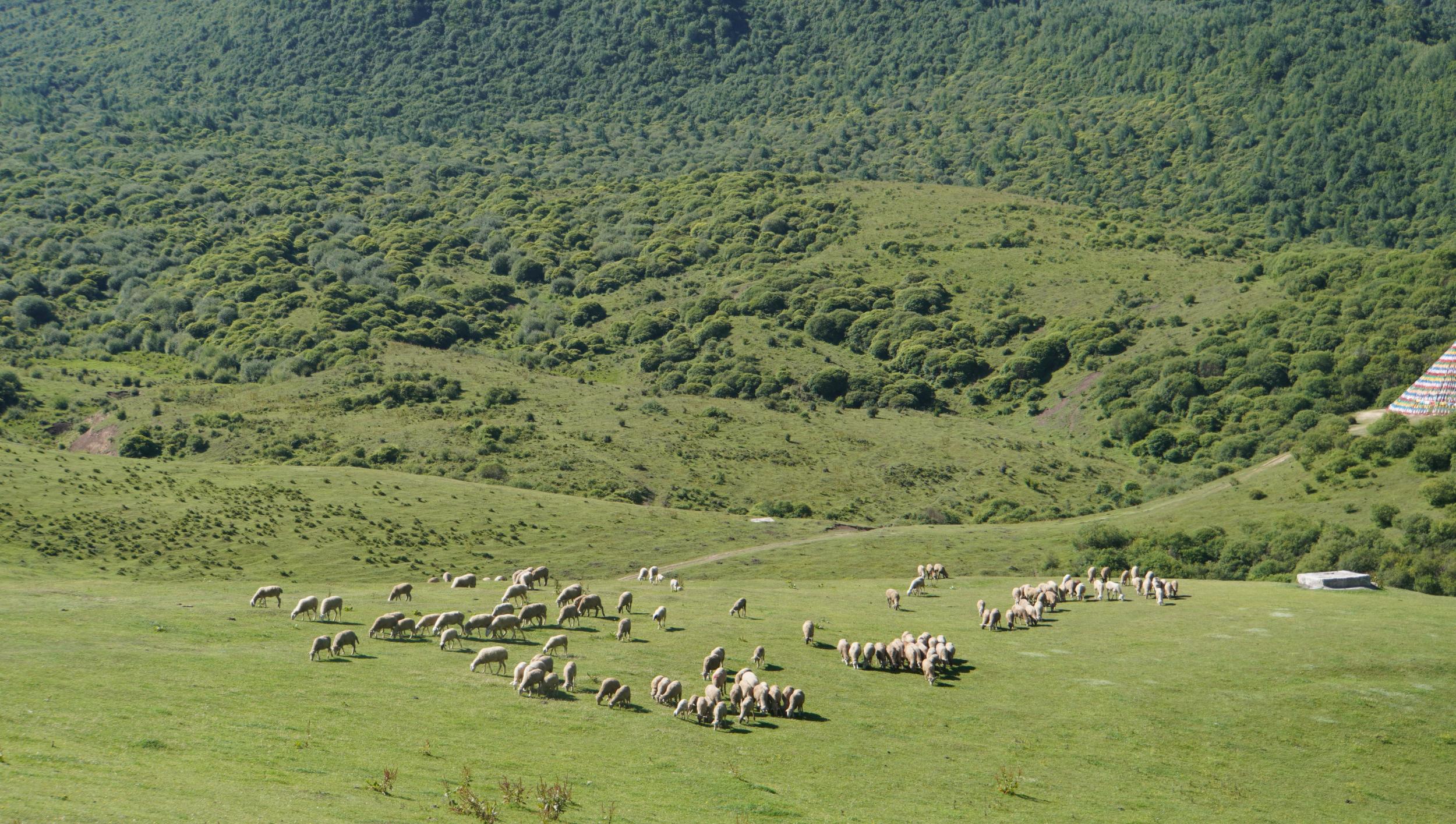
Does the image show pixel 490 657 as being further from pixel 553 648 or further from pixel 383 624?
pixel 383 624

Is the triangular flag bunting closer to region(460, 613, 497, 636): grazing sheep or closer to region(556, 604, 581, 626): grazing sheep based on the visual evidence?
region(556, 604, 581, 626): grazing sheep

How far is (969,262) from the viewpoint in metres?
177

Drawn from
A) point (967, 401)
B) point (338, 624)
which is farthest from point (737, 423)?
point (338, 624)

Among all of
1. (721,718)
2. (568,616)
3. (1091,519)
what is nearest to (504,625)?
(568,616)

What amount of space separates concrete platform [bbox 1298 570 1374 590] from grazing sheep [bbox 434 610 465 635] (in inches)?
1390

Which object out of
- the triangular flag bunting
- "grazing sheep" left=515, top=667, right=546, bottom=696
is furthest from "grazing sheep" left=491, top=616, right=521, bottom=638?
the triangular flag bunting

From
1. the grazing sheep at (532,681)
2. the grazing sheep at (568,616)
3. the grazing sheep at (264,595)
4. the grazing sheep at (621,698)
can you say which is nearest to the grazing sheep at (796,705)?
the grazing sheep at (621,698)

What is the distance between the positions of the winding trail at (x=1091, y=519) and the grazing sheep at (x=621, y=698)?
3570cm

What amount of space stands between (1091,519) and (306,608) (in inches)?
Result: 2177

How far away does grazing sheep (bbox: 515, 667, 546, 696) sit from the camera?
1307 inches

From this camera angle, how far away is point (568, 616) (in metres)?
41.9

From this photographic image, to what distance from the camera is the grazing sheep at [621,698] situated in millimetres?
33000

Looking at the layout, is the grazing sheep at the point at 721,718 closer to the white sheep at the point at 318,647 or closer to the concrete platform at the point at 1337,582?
the white sheep at the point at 318,647

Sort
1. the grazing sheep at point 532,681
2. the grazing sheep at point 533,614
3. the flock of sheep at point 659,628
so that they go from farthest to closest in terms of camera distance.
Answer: the grazing sheep at point 533,614 < the flock of sheep at point 659,628 < the grazing sheep at point 532,681
